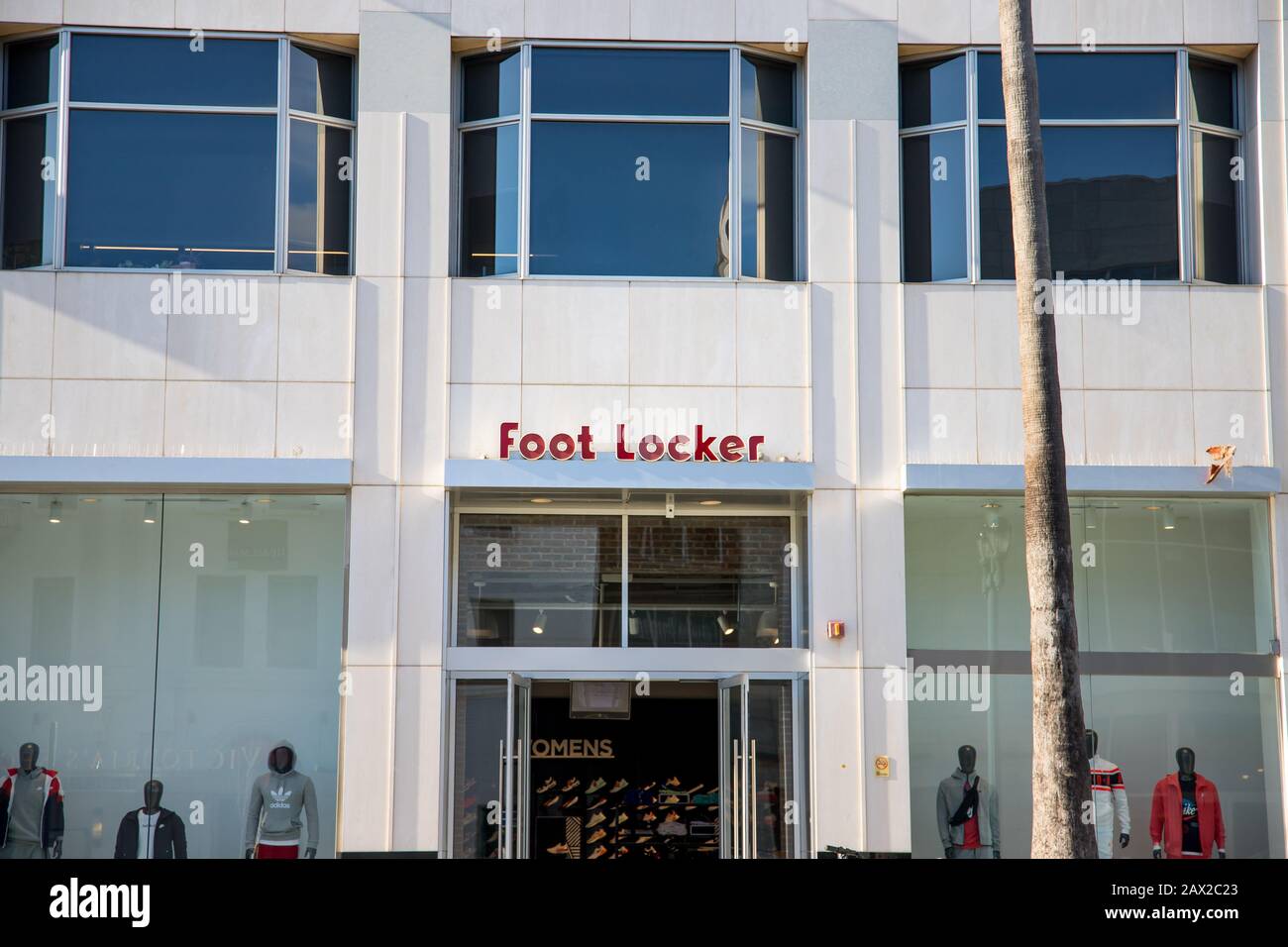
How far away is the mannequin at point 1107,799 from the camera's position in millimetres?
12898

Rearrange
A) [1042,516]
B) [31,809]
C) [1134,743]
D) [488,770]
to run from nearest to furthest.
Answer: [1042,516], [31,809], [488,770], [1134,743]

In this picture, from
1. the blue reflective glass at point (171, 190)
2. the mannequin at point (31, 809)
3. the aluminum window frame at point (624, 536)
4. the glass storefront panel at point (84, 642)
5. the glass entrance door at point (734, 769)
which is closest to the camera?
the mannequin at point (31, 809)

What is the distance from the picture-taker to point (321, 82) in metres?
14.0

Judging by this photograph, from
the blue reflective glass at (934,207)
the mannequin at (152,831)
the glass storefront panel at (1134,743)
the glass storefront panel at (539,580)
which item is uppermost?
the blue reflective glass at (934,207)

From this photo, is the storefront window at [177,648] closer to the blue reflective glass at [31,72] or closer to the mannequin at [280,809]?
the mannequin at [280,809]

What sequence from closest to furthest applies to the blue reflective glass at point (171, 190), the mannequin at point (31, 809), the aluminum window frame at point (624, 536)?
the mannequin at point (31, 809) < the aluminum window frame at point (624, 536) < the blue reflective glass at point (171, 190)

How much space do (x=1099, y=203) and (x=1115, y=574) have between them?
13.0ft

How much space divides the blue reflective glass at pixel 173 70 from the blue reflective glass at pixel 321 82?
243mm

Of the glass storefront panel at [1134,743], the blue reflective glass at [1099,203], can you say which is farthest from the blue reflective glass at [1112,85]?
the glass storefront panel at [1134,743]

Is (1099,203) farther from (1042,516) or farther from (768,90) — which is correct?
(1042,516)

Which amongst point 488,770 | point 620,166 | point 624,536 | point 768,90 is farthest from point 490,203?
point 488,770

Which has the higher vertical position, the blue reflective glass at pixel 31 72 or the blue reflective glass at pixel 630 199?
the blue reflective glass at pixel 31 72

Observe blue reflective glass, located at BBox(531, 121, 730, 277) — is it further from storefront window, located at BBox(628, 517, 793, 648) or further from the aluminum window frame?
storefront window, located at BBox(628, 517, 793, 648)

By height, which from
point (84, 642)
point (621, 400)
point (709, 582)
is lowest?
point (84, 642)
